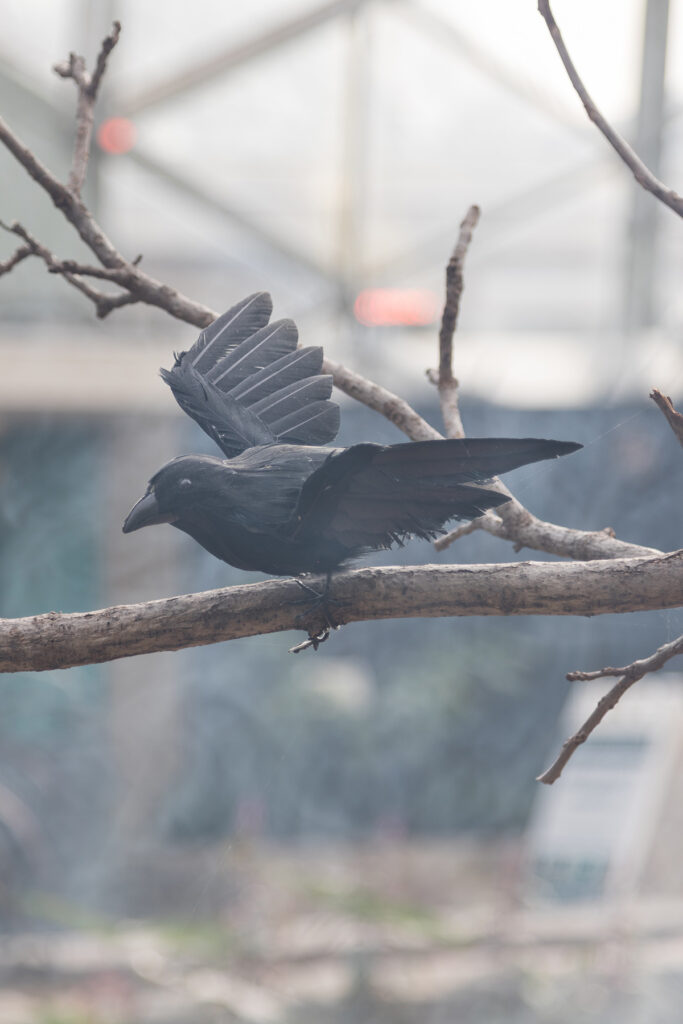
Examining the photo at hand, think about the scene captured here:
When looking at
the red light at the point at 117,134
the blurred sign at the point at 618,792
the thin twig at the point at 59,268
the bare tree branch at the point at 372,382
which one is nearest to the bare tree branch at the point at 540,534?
the bare tree branch at the point at 372,382

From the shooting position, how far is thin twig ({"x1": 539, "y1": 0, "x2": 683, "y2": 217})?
44cm

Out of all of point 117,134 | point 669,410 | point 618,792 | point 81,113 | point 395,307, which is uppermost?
point 117,134

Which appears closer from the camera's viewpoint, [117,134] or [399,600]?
[399,600]

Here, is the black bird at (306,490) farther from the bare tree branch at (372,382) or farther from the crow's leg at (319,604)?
the bare tree branch at (372,382)

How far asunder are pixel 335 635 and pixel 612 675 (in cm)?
108

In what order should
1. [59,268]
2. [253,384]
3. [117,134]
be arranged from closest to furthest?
[253,384]
[59,268]
[117,134]

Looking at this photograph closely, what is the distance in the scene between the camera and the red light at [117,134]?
1447mm

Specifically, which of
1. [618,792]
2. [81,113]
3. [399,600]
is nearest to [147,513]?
[399,600]

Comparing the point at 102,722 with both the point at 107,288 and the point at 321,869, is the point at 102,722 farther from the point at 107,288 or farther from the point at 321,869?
the point at 107,288

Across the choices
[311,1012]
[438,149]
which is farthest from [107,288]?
[311,1012]

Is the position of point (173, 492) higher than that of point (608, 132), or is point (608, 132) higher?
point (608, 132)

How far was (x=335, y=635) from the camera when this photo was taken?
4.84 feet

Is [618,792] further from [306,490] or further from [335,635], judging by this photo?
[306,490]

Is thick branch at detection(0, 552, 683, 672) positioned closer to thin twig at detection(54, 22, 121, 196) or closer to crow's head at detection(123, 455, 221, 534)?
crow's head at detection(123, 455, 221, 534)
